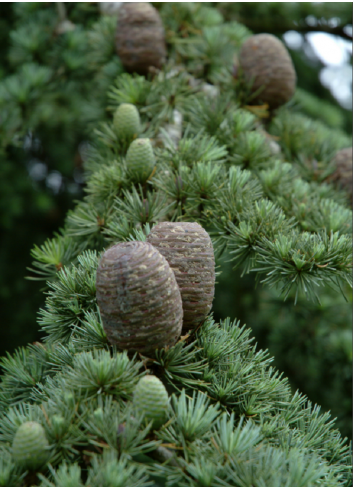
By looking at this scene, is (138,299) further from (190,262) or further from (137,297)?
(190,262)

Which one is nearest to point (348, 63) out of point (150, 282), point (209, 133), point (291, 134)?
point (291, 134)

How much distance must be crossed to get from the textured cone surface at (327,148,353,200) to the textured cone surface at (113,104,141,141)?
533 mm

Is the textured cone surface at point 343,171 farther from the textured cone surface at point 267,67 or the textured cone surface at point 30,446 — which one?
the textured cone surface at point 30,446

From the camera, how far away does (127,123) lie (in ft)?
3.35

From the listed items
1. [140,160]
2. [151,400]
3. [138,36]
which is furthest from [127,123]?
[151,400]

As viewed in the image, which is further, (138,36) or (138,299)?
(138,36)

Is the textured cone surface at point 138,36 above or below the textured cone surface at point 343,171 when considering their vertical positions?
above

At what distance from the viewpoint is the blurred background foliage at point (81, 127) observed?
4.55 feet

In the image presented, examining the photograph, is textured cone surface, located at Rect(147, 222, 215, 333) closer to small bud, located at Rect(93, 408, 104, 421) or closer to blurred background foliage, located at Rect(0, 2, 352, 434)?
small bud, located at Rect(93, 408, 104, 421)

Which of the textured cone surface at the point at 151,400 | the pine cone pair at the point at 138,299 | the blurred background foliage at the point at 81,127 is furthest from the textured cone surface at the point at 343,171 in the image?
the textured cone surface at the point at 151,400

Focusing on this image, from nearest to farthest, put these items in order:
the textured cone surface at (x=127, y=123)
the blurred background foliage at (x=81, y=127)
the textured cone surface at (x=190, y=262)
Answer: the textured cone surface at (x=190, y=262) < the textured cone surface at (x=127, y=123) < the blurred background foliage at (x=81, y=127)

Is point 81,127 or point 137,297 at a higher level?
point 137,297

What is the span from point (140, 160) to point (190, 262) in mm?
316

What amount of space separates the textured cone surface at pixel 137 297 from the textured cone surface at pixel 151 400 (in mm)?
81
